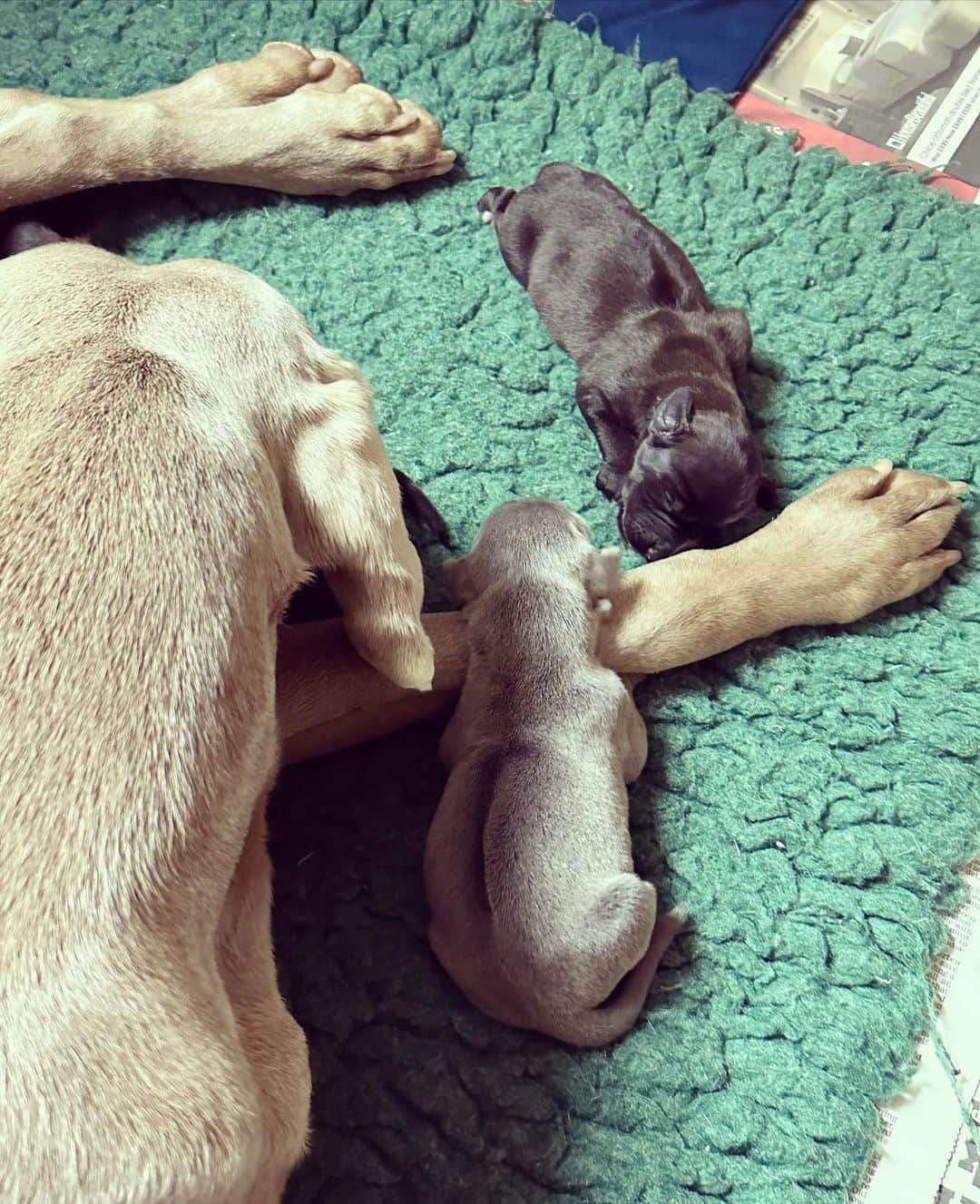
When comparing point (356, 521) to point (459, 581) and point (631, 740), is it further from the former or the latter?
point (631, 740)

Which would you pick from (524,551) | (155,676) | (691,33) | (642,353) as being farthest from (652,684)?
(691,33)

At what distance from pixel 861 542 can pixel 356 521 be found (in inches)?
40.1

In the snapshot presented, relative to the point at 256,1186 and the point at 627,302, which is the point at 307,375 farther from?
the point at 627,302

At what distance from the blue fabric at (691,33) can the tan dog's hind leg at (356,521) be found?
6.10ft

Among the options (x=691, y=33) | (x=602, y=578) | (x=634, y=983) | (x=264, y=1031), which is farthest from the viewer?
(x=691, y=33)

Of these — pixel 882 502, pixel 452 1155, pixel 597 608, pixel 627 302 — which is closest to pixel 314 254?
pixel 627 302

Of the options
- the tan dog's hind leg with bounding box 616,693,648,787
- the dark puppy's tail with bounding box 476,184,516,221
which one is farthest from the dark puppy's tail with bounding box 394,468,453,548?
the dark puppy's tail with bounding box 476,184,516,221

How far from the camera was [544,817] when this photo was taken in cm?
157

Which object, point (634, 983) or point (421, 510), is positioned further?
point (421, 510)

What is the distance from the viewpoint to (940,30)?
9.56 ft

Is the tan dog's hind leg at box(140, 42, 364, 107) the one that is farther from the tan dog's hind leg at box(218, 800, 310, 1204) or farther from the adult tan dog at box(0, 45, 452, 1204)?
the tan dog's hind leg at box(218, 800, 310, 1204)

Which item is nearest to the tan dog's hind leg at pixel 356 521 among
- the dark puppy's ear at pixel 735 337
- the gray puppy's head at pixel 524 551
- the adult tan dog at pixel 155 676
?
the adult tan dog at pixel 155 676

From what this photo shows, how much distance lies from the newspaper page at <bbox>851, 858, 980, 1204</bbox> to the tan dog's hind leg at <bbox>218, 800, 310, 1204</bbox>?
38.3 inches

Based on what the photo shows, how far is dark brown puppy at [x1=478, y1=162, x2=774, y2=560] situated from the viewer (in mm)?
2057
